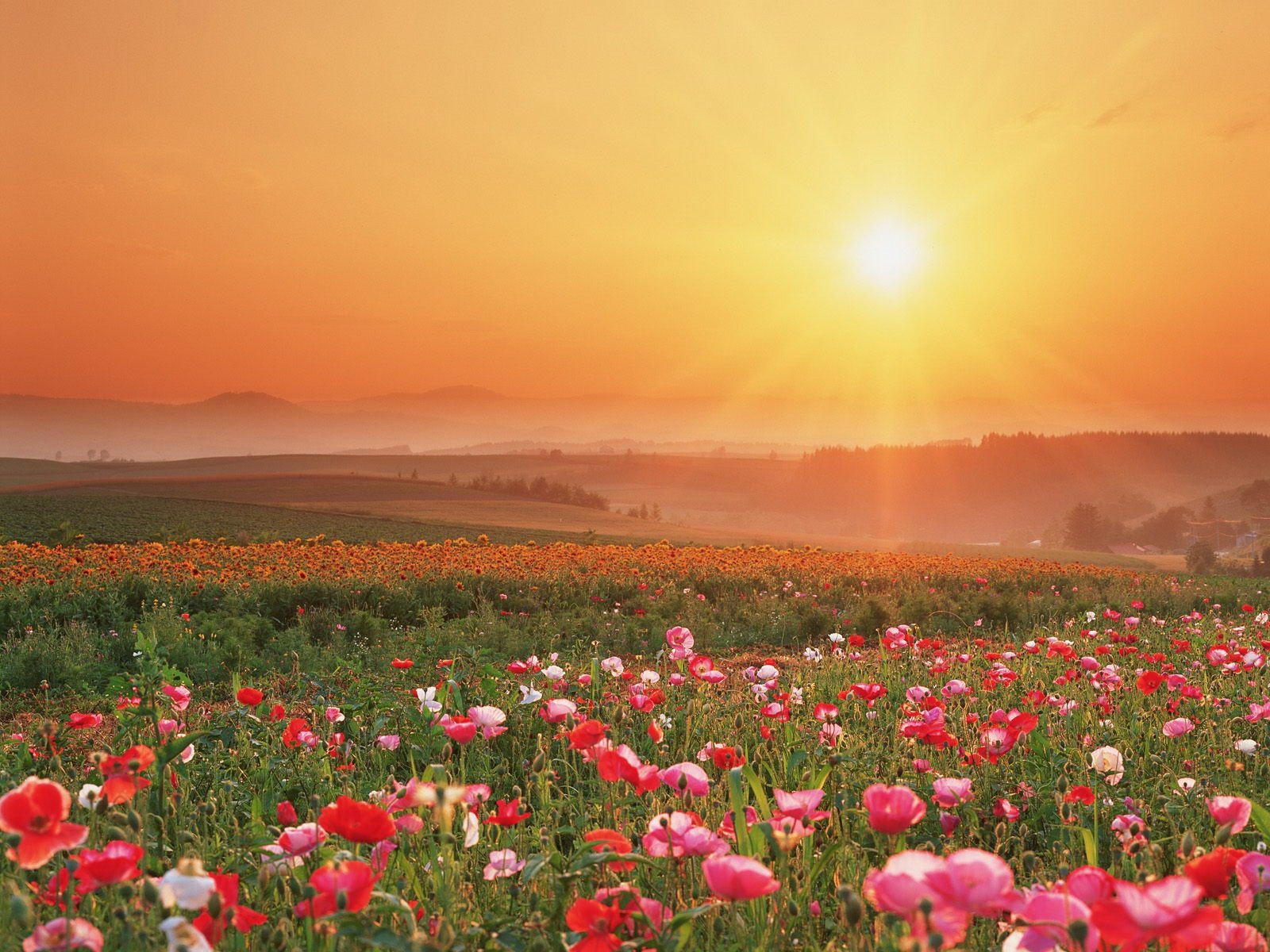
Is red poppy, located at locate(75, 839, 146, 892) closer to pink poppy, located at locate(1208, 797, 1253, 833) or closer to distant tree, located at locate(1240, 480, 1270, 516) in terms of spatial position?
pink poppy, located at locate(1208, 797, 1253, 833)

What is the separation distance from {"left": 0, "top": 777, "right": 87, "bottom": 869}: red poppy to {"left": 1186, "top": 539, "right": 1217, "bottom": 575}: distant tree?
59574 millimetres

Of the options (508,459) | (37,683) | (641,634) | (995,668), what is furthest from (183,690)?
(508,459)

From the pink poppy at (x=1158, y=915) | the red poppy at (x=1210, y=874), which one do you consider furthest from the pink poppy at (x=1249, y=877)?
the pink poppy at (x=1158, y=915)

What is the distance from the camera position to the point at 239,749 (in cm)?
495

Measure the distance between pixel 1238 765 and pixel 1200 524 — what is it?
12891 cm

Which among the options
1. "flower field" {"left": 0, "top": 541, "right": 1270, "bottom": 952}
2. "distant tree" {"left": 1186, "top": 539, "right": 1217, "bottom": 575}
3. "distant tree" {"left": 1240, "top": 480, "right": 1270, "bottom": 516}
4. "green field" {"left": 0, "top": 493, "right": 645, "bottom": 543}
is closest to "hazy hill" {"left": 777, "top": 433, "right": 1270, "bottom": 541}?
"distant tree" {"left": 1240, "top": 480, "right": 1270, "bottom": 516}

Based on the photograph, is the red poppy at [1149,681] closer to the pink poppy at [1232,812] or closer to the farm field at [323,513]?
the pink poppy at [1232,812]

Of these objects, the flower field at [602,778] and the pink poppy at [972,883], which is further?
the flower field at [602,778]

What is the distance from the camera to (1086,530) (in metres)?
100

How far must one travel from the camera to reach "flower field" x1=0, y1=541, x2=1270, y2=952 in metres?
1.91

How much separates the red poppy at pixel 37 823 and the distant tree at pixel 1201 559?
59.6m

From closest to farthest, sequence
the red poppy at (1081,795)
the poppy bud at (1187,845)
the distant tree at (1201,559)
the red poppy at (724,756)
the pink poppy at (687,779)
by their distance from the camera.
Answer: the poppy bud at (1187,845) < the pink poppy at (687,779) < the red poppy at (1081,795) < the red poppy at (724,756) < the distant tree at (1201,559)

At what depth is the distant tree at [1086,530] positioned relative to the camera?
99.6 metres

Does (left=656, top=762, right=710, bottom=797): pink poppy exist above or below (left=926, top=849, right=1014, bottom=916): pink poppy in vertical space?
below
